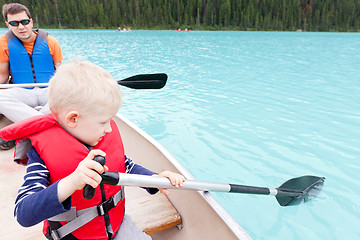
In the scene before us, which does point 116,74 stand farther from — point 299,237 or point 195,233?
point 195,233

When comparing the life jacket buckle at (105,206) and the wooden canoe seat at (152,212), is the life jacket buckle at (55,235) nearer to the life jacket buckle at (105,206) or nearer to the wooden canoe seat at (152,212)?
the life jacket buckle at (105,206)

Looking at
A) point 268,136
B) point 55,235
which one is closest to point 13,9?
point 55,235

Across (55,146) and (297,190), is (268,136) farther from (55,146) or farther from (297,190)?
(55,146)

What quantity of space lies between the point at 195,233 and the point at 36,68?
7.73 ft

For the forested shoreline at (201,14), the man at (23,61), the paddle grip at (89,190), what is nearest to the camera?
the paddle grip at (89,190)

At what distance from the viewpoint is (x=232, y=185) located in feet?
4.38

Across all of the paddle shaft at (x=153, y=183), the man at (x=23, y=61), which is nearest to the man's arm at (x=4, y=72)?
the man at (x=23, y=61)

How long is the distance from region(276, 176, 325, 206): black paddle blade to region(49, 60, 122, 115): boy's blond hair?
1300 mm

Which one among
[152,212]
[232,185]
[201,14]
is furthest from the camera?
[201,14]

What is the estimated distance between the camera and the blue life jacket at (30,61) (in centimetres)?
274

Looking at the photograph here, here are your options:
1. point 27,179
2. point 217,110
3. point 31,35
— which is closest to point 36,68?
point 31,35

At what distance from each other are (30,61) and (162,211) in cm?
215

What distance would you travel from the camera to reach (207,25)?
4778 centimetres

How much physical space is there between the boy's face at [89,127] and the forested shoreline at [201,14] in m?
46.3
